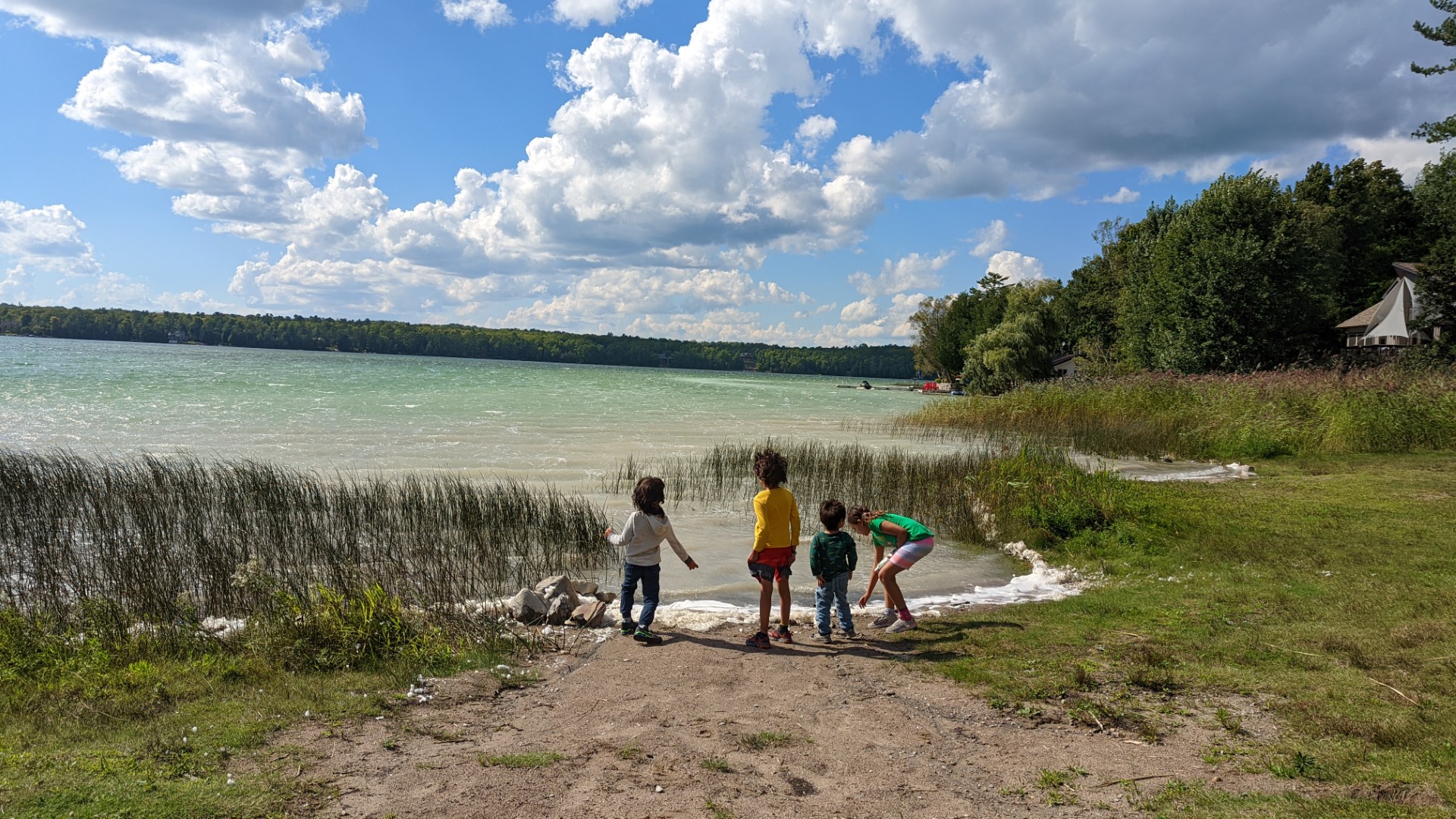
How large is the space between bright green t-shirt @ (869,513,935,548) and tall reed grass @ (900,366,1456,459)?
16177 mm

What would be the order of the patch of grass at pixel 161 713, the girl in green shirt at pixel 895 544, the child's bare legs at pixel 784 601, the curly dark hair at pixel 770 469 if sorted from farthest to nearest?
the girl in green shirt at pixel 895 544
the child's bare legs at pixel 784 601
the curly dark hair at pixel 770 469
the patch of grass at pixel 161 713

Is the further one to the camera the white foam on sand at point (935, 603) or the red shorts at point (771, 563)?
the white foam on sand at point (935, 603)

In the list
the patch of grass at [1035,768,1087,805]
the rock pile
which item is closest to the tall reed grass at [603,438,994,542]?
the rock pile

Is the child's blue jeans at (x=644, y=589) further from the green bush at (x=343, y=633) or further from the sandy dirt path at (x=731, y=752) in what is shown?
the green bush at (x=343, y=633)

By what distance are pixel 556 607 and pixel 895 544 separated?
11.3 ft

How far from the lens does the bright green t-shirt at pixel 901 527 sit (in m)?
7.70

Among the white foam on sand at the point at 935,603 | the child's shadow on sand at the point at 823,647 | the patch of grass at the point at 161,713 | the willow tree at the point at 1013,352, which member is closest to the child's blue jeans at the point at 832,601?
the child's shadow on sand at the point at 823,647

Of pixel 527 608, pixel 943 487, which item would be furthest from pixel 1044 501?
pixel 527 608

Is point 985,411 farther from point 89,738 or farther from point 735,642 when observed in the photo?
point 89,738

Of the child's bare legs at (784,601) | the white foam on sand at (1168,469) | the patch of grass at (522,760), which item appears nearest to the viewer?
the patch of grass at (522,760)

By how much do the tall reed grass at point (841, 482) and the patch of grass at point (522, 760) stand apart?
9172 mm

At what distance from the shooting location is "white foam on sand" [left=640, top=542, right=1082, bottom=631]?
8.33m

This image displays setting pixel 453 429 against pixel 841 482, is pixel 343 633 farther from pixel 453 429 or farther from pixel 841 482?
pixel 453 429

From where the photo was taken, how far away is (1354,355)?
3684cm
